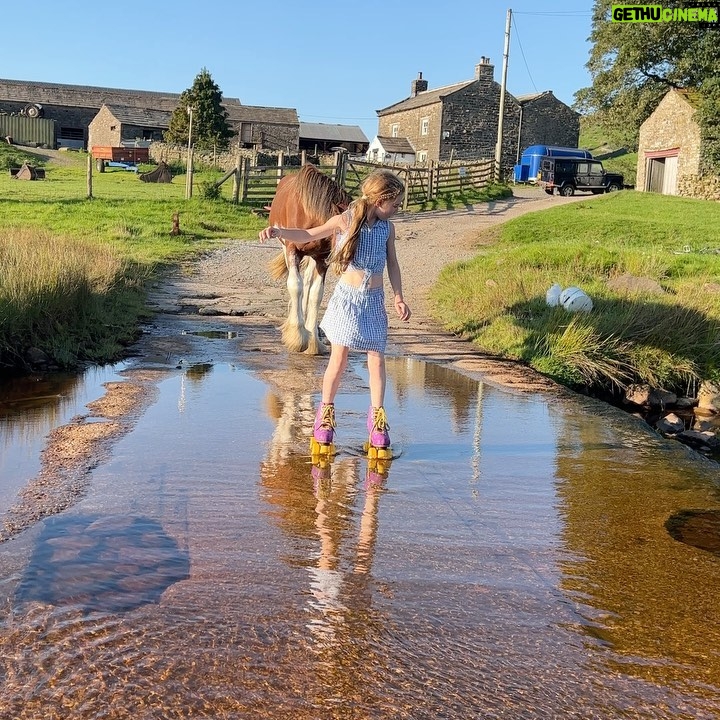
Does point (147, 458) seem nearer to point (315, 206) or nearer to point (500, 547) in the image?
point (500, 547)

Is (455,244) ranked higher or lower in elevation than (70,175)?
lower

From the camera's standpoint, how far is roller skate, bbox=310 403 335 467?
516cm

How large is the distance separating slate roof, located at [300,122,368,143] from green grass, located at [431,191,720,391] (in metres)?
57.9

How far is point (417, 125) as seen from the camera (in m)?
61.4

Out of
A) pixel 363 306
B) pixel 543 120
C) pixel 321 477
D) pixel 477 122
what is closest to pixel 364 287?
pixel 363 306

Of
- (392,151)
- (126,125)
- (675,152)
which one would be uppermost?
(126,125)

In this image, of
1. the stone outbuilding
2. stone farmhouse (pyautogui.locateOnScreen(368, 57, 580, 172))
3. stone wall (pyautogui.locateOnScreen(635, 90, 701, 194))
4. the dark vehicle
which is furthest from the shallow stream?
the stone outbuilding

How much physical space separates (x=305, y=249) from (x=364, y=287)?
143 inches

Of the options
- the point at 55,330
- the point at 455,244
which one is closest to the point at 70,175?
the point at 455,244

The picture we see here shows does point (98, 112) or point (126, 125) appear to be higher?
point (98, 112)

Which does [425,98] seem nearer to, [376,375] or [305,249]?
[305,249]

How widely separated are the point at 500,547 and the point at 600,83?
158 ft

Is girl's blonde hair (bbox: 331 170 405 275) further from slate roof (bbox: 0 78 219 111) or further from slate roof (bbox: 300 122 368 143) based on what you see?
slate roof (bbox: 300 122 368 143)

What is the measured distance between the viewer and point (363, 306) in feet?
17.6
